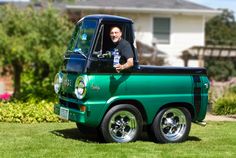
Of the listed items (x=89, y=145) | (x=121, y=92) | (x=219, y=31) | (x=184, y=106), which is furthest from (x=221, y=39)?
(x=89, y=145)

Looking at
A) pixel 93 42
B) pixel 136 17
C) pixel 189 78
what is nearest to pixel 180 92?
pixel 189 78

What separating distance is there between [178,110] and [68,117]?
200 centimetres

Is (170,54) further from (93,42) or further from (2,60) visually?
(93,42)

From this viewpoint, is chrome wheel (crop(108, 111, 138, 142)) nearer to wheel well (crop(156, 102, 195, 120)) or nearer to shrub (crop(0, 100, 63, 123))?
wheel well (crop(156, 102, 195, 120))

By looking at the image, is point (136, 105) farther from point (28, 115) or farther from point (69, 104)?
point (28, 115)

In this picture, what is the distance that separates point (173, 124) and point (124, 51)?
1.70 metres

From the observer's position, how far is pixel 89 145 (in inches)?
367

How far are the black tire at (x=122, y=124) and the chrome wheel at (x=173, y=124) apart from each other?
55 cm

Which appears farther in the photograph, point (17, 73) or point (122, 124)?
point (17, 73)

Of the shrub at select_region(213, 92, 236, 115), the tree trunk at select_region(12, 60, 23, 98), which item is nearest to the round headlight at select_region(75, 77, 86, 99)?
the shrub at select_region(213, 92, 236, 115)

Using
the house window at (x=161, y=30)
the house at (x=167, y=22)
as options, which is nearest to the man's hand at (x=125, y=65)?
the house at (x=167, y=22)

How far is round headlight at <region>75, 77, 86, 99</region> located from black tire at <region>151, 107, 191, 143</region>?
1474mm

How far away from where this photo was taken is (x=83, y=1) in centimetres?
3231

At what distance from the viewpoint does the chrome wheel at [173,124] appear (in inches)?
397
